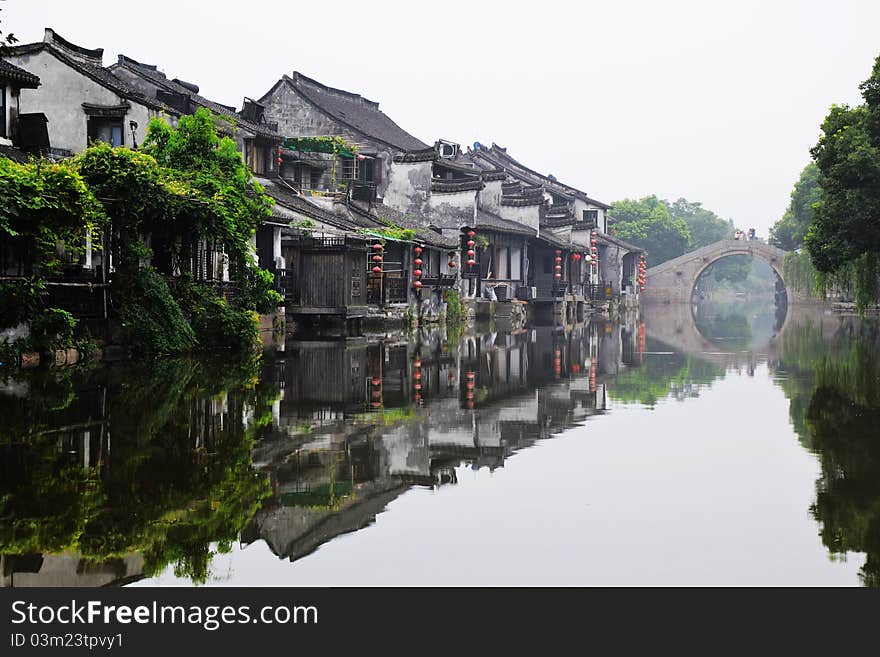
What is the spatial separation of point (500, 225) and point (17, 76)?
2543 centimetres

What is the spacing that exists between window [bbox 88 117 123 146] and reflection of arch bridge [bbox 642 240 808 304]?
62411mm

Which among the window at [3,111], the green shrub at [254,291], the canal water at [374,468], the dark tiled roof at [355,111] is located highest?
the dark tiled roof at [355,111]

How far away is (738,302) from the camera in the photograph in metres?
122

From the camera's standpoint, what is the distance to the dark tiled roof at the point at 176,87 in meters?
31.3

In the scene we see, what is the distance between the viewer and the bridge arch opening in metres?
36.7

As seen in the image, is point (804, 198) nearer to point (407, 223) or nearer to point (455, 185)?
point (455, 185)

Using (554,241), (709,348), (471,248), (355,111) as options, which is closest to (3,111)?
(709,348)

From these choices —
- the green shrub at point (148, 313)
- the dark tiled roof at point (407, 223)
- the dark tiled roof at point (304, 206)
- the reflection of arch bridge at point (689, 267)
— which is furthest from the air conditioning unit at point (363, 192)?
the reflection of arch bridge at point (689, 267)

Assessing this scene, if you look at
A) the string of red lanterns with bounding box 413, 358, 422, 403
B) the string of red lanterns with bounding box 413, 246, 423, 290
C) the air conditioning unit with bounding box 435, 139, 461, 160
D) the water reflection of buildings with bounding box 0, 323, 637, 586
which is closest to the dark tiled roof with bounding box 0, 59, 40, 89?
the water reflection of buildings with bounding box 0, 323, 637, 586

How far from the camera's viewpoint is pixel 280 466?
877 cm

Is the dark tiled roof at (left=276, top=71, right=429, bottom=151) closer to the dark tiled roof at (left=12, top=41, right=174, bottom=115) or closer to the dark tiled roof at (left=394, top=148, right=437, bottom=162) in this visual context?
the dark tiled roof at (left=394, top=148, right=437, bottom=162)

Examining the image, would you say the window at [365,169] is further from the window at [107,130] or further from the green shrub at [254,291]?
the green shrub at [254,291]

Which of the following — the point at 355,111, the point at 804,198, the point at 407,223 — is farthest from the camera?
the point at 804,198

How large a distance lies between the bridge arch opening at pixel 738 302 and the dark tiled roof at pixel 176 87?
52.2 ft
